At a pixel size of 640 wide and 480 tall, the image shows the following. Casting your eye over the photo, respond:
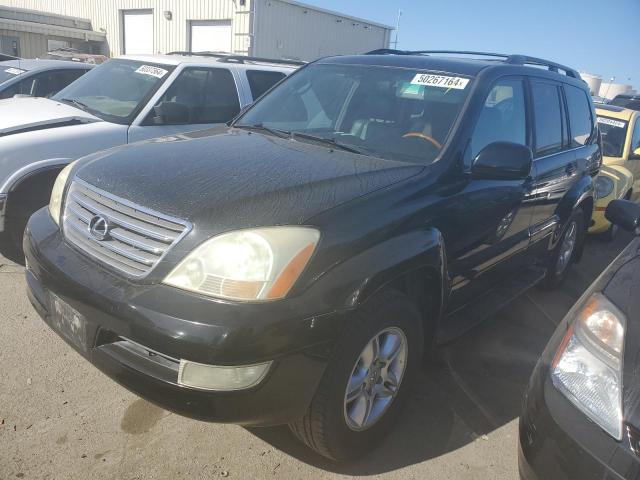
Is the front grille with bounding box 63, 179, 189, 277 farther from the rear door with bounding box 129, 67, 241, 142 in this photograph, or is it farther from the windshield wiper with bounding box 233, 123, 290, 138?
the rear door with bounding box 129, 67, 241, 142

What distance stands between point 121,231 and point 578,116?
4.13 metres

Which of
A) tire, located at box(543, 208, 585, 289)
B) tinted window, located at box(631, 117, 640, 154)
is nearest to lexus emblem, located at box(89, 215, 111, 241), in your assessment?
tire, located at box(543, 208, 585, 289)

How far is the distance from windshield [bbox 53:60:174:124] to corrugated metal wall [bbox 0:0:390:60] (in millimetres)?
16813

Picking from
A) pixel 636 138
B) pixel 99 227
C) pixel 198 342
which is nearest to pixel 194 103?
pixel 99 227

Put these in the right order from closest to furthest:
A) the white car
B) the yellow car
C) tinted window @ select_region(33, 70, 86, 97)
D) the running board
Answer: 1. the running board
2. the white car
3. the yellow car
4. tinted window @ select_region(33, 70, 86, 97)

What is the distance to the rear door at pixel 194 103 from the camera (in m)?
4.73

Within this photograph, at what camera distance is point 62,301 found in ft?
7.29

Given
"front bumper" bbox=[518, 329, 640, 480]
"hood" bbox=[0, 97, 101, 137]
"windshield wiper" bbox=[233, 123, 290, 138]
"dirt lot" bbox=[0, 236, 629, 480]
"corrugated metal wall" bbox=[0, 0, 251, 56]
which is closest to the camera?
"front bumper" bbox=[518, 329, 640, 480]

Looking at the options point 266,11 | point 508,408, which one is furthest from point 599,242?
point 266,11

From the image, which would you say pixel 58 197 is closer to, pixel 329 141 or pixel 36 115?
pixel 329 141

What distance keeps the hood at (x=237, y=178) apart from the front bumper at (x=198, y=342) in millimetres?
331

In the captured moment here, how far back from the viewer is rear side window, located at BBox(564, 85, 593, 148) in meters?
4.43

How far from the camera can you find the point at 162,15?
23.4m

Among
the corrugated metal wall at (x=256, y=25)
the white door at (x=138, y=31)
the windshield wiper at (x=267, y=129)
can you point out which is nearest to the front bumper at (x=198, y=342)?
the windshield wiper at (x=267, y=129)
